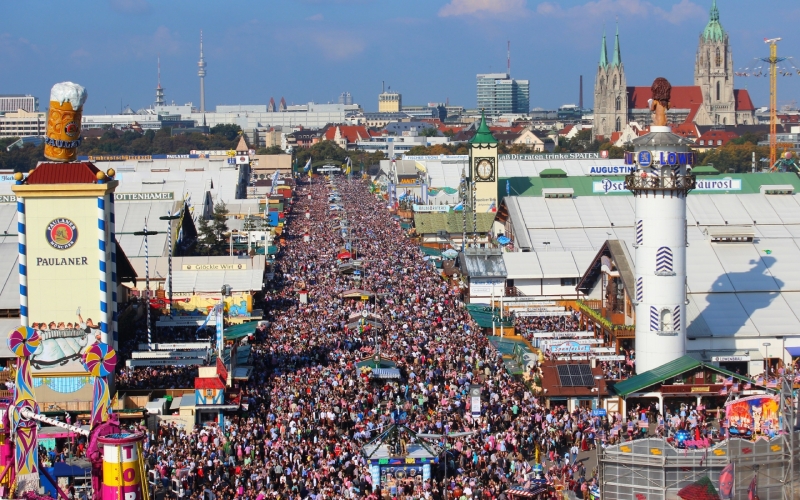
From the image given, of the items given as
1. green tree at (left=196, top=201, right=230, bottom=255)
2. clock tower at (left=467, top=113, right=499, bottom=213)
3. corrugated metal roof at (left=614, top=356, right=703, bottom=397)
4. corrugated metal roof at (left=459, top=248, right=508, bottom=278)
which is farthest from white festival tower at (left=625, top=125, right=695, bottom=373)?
clock tower at (left=467, top=113, right=499, bottom=213)

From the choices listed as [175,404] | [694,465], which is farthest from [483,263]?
[694,465]

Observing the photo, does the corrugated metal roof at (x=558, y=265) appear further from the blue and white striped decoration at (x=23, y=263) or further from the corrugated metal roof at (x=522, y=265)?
the blue and white striped decoration at (x=23, y=263)

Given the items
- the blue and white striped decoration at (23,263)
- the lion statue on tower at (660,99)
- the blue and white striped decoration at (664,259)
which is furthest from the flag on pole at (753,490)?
the blue and white striped decoration at (23,263)

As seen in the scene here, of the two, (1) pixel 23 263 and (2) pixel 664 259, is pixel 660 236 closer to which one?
(2) pixel 664 259

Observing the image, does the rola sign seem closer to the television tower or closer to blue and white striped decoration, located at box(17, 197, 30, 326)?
the television tower

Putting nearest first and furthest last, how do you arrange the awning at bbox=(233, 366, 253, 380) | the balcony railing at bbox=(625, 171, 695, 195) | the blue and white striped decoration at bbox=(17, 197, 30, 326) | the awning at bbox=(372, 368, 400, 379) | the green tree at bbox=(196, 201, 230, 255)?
the balcony railing at bbox=(625, 171, 695, 195) → the blue and white striped decoration at bbox=(17, 197, 30, 326) → the awning at bbox=(233, 366, 253, 380) → the awning at bbox=(372, 368, 400, 379) → the green tree at bbox=(196, 201, 230, 255)
